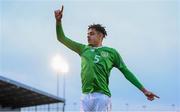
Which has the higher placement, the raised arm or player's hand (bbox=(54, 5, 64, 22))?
player's hand (bbox=(54, 5, 64, 22))

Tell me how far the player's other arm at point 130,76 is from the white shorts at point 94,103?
58cm

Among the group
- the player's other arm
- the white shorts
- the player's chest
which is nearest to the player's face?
the player's chest

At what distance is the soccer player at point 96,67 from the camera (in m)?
8.42

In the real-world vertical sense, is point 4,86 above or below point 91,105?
above

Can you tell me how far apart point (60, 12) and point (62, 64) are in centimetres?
3913

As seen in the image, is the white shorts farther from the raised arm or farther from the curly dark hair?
the curly dark hair

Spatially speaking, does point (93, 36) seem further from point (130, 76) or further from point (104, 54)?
point (130, 76)

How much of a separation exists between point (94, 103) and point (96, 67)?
55cm

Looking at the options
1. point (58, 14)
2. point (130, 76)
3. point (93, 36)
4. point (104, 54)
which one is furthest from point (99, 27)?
point (130, 76)

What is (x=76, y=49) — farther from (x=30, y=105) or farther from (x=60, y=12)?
(x=30, y=105)

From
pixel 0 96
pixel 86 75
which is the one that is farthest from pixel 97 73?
pixel 0 96

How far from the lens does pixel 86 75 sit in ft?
27.8

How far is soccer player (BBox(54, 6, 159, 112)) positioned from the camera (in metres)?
8.42

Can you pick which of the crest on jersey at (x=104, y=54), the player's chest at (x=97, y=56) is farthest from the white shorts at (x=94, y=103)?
the crest on jersey at (x=104, y=54)
